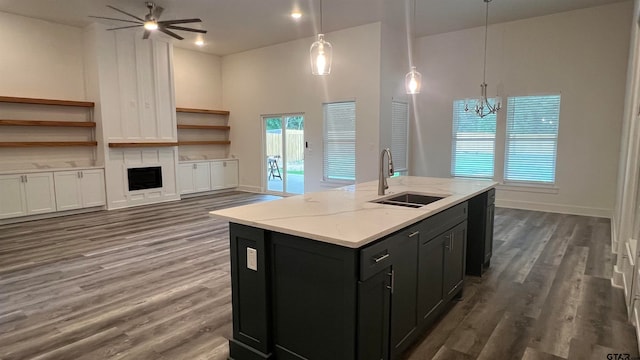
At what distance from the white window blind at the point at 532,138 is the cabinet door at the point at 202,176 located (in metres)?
6.49

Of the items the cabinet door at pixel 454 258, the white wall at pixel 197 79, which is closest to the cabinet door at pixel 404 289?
the cabinet door at pixel 454 258

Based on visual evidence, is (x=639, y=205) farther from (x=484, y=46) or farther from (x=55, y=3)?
(x=55, y=3)

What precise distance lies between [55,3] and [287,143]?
483 centimetres

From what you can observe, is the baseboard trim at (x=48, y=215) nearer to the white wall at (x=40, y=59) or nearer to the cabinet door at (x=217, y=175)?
the white wall at (x=40, y=59)

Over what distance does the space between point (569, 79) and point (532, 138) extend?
1.12 meters

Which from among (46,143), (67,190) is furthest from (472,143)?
(46,143)

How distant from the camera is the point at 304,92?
803 cm

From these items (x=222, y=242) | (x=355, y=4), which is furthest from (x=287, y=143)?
(x=222, y=242)

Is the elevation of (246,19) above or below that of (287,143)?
above

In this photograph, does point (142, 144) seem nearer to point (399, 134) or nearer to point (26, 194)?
point (26, 194)

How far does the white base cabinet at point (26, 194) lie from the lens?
19.1 ft

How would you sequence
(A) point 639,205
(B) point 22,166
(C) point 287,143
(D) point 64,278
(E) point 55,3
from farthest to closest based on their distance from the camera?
(C) point 287,143
(B) point 22,166
(E) point 55,3
(D) point 64,278
(A) point 639,205

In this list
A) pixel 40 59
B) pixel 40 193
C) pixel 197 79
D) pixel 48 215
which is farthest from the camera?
pixel 197 79

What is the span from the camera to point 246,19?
21.6 feet
